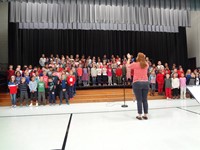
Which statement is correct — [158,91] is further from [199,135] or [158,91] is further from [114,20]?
[199,135]

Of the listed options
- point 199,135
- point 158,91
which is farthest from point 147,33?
point 199,135

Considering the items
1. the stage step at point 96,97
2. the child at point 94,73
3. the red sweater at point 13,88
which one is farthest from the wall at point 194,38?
the red sweater at point 13,88

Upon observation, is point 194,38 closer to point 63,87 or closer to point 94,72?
point 94,72

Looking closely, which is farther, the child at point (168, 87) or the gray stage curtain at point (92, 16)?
the gray stage curtain at point (92, 16)

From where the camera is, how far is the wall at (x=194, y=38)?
43.8 feet

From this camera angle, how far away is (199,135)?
3209mm

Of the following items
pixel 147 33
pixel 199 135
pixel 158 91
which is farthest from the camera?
pixel 147 33

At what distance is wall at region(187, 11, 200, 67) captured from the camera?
43.8 ft

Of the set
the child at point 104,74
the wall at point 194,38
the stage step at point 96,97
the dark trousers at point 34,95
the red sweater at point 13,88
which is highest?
the wall at point 194,38

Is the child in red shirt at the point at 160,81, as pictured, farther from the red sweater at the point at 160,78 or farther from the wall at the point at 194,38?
the wall at the point at 194,38

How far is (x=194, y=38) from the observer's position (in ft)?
46.0

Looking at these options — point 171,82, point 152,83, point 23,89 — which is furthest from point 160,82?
point 23,89

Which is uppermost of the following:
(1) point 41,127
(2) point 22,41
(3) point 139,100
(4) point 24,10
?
(4) point 24,10

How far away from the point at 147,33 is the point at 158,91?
24.6 feet
